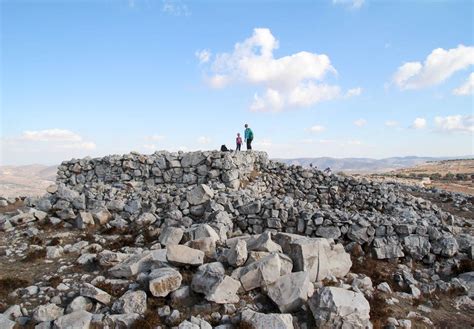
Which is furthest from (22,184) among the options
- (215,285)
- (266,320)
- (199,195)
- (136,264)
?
(266,320)

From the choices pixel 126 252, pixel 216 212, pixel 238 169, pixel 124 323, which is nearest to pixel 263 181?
pixel 238 169

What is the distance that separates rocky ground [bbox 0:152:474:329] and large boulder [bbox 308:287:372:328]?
Result: 2cm

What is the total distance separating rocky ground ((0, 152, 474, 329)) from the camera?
711cm

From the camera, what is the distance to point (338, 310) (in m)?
6.76

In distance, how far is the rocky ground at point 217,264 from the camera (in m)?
7.11

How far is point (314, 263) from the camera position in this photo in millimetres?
8422

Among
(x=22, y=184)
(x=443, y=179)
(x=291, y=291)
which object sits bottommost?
(x=22, y=184)

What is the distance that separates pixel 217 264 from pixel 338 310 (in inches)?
109

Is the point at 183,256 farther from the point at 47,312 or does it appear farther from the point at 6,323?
the point at 6,323

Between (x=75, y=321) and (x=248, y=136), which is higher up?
(x=248, y=136)

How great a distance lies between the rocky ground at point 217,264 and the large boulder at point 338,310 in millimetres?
24

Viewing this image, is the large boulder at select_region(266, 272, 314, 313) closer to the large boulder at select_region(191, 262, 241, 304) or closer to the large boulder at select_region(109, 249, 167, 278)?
the large boulder at select_region(191, 262, 241, 304)

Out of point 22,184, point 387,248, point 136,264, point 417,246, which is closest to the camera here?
point 136,264

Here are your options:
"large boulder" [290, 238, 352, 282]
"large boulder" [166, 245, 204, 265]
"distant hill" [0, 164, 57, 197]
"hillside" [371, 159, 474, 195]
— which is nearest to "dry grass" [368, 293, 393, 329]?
"large boulder" [290, 238, 352, 282]
